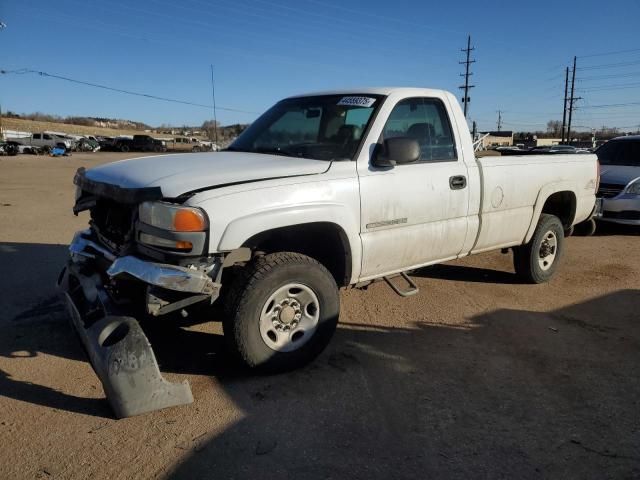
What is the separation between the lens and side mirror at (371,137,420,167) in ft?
12.9

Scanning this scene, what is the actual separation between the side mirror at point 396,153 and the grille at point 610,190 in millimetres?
6897

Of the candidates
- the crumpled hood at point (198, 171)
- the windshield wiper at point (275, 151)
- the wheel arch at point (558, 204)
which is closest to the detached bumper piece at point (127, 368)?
the crumpled hood at point (198, 171)

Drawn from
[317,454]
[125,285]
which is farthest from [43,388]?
[317,454]

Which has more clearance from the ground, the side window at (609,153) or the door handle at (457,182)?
A: the side window at (609,153)

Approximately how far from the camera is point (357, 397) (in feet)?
11.3

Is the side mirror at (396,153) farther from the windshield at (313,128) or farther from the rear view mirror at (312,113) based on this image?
the rear view mirror at (312,113)

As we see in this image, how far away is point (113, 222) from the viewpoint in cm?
383

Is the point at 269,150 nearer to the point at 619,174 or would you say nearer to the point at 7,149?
the point at 619,174

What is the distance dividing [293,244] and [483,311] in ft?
7.23

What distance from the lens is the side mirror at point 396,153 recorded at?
→ 3.93 meters

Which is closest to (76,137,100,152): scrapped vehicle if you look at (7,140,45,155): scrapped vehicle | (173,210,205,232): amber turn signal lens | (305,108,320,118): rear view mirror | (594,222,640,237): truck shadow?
(7,140,45,155): scrapped vehicle

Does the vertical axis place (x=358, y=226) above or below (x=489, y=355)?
above

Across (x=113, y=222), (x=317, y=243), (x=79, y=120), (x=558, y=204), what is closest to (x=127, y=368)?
(x=113, y=222)

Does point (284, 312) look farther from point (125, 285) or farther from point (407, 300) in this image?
point (407, 300)
